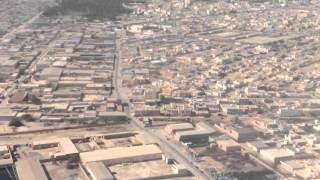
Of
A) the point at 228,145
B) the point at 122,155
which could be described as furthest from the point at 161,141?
the point at 228,145

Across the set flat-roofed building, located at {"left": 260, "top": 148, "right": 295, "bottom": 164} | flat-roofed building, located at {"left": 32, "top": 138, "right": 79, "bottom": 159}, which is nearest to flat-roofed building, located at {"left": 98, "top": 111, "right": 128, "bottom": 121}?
flat-roofed building, located at {"left": 32, "top": 138, "right": 79, "bottom": 159}

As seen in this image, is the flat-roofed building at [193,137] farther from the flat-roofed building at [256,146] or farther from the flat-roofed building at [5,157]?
the flat-roofed building at [5,157]

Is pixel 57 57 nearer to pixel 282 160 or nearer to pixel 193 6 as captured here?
pixel 282 160

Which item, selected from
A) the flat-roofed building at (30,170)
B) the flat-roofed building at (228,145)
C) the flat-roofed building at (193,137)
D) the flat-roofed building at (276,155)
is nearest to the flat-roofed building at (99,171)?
the flat-roofed building at (30,170)

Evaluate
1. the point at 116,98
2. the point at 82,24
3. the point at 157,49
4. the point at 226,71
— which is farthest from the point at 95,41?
the point at 116,98

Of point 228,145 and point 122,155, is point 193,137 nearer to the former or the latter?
point 228,145

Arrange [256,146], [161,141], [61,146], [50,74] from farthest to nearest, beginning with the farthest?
[50,74], [161,141], [256,146], [61,146]
